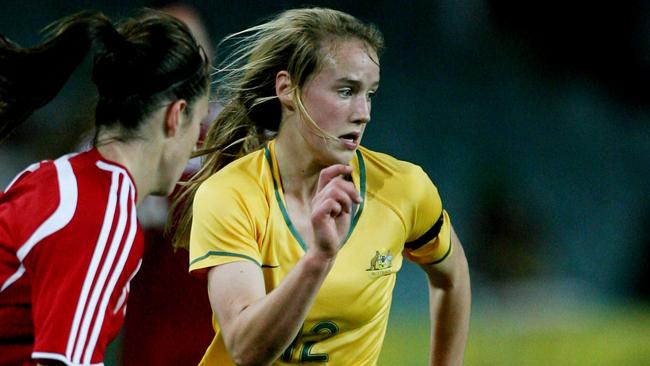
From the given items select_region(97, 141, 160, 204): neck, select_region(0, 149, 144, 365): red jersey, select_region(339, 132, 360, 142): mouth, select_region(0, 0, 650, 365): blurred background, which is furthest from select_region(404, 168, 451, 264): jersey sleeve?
select_region(0, 0, 650, 365): blurred background

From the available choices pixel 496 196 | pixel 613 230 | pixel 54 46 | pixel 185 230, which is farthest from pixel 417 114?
pixel 54 46

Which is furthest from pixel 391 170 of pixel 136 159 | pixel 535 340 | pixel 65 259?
pixel 535 340

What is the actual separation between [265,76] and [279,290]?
71 centimetres

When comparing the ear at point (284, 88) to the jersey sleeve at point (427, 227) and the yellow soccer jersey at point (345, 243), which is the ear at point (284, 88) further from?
the jersey sleeve at point (427, 227)

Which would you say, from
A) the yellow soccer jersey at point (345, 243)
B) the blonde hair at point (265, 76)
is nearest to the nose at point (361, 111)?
the blonde hair at point (265, 76)

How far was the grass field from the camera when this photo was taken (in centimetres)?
575

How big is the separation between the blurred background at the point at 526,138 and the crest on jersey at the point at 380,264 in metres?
3.23

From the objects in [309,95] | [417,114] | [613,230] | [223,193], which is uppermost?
[309,95]

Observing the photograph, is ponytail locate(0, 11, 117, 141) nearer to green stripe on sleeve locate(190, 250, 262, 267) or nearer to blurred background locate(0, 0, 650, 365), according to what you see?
green stripe on sleeve locate(190, 250, 262, 267)

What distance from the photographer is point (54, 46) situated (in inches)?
89.7

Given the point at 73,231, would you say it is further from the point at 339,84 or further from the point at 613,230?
the point at 613,230

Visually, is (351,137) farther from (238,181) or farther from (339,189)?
(339,189)

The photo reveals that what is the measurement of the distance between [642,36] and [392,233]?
4.80 metres

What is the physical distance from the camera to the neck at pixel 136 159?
2268mm
